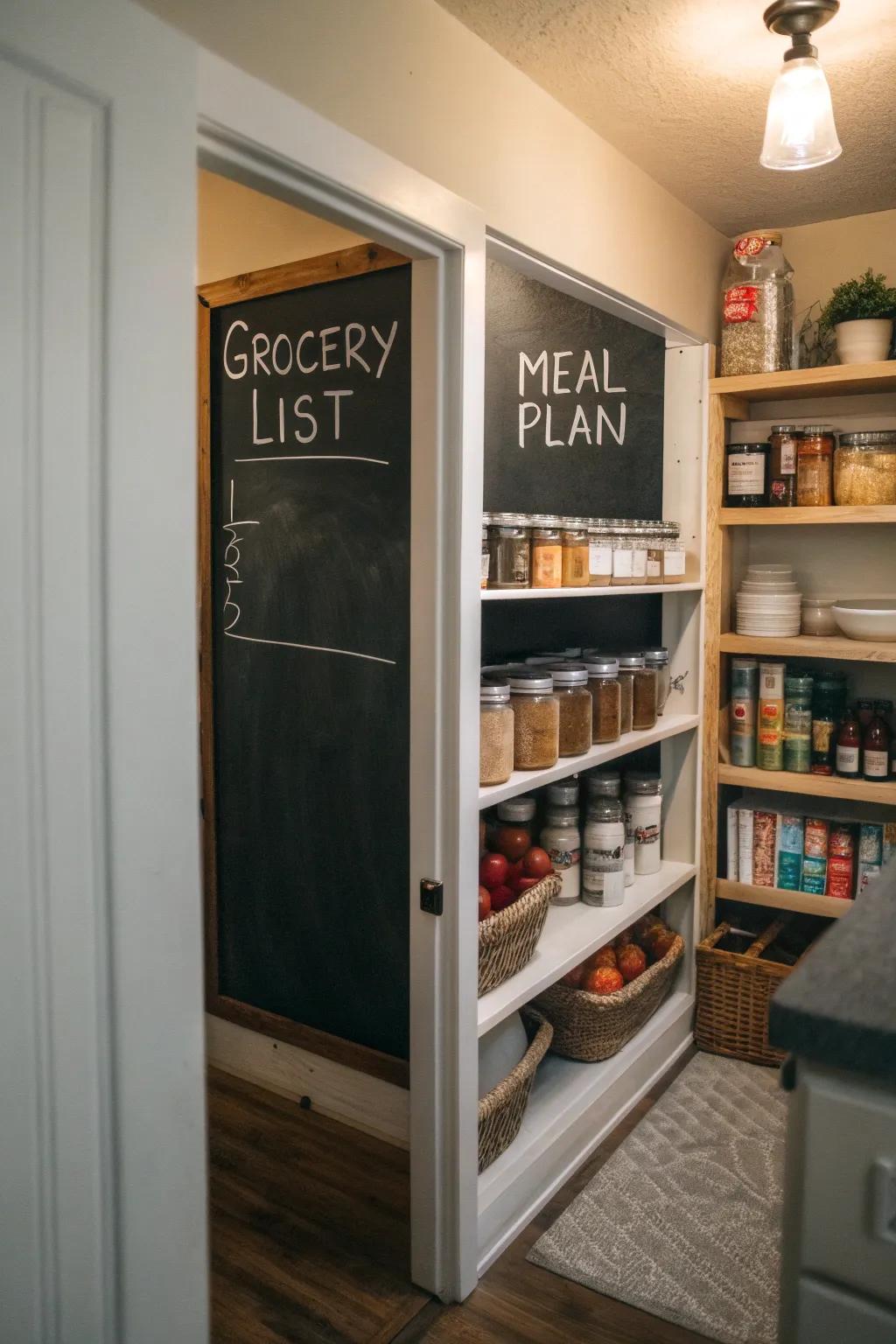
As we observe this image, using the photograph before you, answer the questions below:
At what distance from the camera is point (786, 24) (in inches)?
72.8

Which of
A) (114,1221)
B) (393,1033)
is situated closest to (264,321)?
(393,1033)

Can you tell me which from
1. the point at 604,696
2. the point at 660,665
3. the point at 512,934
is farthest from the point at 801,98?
the point at 512,934

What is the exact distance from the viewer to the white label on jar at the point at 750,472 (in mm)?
2988

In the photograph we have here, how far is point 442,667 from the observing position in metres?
1.92

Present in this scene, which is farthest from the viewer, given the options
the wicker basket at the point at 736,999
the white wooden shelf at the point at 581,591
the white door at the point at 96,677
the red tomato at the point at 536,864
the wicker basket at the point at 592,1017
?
the wicker basket at the point at 736,999

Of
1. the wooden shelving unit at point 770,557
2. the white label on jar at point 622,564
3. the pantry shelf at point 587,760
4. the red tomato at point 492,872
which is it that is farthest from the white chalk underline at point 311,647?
the wooden shelving unit at point 770,557

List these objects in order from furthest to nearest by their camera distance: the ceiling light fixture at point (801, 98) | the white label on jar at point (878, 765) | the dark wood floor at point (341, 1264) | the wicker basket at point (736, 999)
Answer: the wicker basket at point (736, 999) → the white label on jar at point (878, 765) → the dark wood floor at point (341, 1264) → the ceiling light fixture at point (801, 98)

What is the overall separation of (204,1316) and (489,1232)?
102cm

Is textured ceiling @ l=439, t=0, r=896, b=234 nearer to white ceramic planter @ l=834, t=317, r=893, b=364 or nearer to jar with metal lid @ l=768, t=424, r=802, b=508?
white ceramic planter @ l=834, t=317, r=893, b=364

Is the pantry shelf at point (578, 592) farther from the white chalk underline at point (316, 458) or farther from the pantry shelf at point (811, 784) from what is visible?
the pantry shelf at point (811, 784)

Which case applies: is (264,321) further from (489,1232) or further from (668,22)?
(489,1232)

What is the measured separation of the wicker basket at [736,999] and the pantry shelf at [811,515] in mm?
1242

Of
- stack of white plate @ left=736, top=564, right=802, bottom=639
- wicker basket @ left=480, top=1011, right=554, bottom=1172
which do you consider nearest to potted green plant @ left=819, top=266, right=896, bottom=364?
stack of white plate @ left=736, top=564, right=802, bottom=639

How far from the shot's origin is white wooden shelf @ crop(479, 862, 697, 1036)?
2.17m
